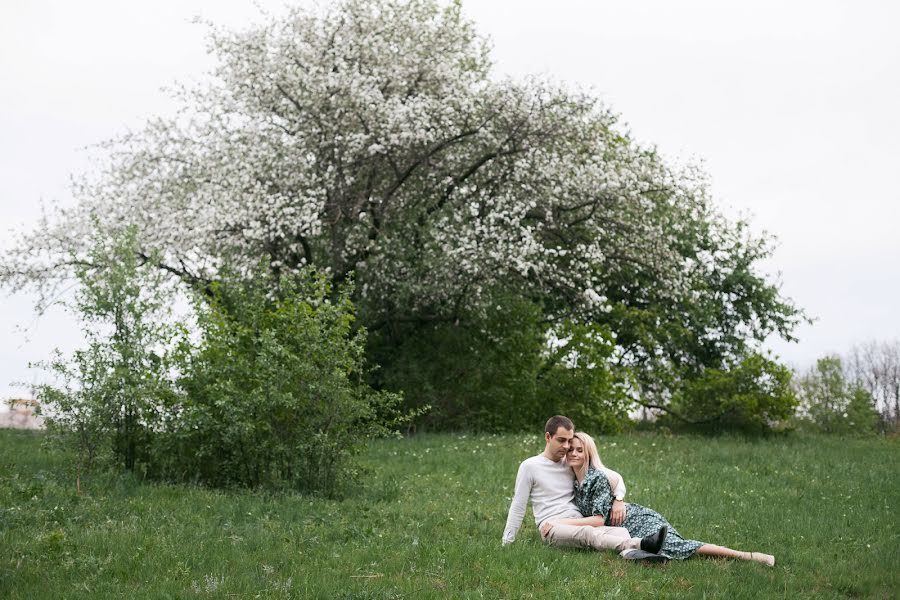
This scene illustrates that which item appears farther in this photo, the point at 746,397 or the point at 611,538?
the point at 746,397

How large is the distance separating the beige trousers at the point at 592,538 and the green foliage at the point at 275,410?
4308mm

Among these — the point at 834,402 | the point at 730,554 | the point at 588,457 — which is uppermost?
the point at 834,402

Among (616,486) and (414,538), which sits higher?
(616,486)

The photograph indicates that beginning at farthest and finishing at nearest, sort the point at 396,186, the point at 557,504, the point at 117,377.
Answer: the point at 396,186 < the point at 117,377 < the point at 557,504

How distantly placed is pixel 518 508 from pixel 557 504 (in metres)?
0.52

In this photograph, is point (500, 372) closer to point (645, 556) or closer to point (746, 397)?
point (746, 397)

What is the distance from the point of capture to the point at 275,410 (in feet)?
43.8

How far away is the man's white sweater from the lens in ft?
32.2

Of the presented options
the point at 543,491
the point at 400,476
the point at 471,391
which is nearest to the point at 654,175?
the point at 471,391

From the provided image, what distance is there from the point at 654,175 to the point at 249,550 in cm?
1877

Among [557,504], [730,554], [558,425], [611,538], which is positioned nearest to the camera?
[730,554]

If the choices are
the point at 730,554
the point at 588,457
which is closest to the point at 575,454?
the point at 588,457

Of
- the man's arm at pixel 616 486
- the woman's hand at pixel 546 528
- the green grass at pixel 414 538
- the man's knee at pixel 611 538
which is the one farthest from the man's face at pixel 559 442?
the green grass at pixel 414 538

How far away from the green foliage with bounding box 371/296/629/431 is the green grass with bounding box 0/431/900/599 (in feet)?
22.2
